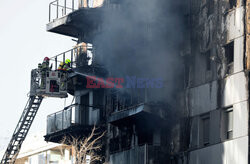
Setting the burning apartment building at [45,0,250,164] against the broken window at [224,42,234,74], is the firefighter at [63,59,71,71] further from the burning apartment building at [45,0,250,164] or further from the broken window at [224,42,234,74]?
the broken window at [224,42,234,74]

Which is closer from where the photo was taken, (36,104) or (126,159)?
(126,159)

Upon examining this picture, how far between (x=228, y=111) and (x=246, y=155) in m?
3.00

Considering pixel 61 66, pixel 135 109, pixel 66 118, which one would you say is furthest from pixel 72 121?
pixel 135 109

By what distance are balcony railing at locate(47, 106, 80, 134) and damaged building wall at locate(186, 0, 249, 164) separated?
8415 mm

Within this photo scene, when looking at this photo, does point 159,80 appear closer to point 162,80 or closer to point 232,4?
point 162,80

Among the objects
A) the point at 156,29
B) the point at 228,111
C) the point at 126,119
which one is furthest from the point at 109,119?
the point at 228,111

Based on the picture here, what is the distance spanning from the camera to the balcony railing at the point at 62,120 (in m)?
50.7

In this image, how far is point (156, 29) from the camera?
1848 inches

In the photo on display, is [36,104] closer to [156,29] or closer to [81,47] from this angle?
[81,47]

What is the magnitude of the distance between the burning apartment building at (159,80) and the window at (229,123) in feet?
0.15

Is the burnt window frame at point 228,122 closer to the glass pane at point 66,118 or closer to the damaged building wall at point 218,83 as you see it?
the damaged building wall at point 218,83

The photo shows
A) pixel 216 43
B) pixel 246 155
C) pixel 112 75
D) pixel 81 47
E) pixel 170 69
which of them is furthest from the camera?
pixel 81 47

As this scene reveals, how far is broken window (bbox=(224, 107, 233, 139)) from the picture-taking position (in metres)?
41.6

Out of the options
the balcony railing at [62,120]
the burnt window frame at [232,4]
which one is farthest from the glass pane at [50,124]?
the burnt window frame at [232,4]
